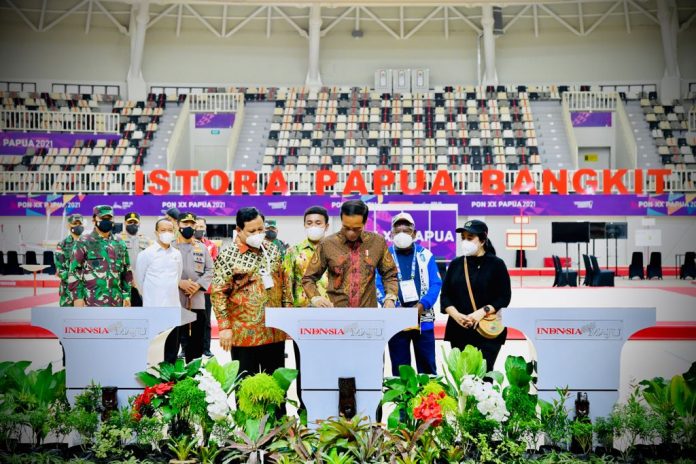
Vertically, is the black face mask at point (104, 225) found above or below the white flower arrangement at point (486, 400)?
above

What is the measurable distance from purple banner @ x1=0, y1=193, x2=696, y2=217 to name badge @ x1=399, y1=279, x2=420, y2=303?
45.2ft

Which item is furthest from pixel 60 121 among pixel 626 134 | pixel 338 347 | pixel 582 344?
pixel 582 344

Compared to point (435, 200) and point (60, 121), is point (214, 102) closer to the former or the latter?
point (60, 121)

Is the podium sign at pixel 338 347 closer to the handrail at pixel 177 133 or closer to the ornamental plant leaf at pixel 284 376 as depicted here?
the ornamental plant leaf at pixel 284 376

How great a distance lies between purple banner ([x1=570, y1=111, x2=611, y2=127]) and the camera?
81.0 ft

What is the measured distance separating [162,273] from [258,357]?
1891 mm

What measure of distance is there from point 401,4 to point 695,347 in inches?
762

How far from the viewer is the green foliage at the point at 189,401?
340cm

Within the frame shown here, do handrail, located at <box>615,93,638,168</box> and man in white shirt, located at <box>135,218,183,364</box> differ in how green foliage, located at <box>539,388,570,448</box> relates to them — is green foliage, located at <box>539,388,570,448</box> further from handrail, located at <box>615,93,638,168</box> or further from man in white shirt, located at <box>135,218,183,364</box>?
handrail, located at <box>615,93,638,168</box>

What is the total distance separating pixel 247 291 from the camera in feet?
12.7

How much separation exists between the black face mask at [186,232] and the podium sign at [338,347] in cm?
280

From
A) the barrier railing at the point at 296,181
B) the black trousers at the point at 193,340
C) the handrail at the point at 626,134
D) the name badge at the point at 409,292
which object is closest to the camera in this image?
the name badge at the point at 409,292

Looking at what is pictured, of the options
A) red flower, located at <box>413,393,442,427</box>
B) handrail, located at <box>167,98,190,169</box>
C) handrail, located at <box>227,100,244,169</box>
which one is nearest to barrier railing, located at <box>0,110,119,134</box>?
handrail, located at <box>167,98,190,169</box>

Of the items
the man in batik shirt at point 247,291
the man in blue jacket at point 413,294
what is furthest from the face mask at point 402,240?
the man in batik shirt at point 247,291
